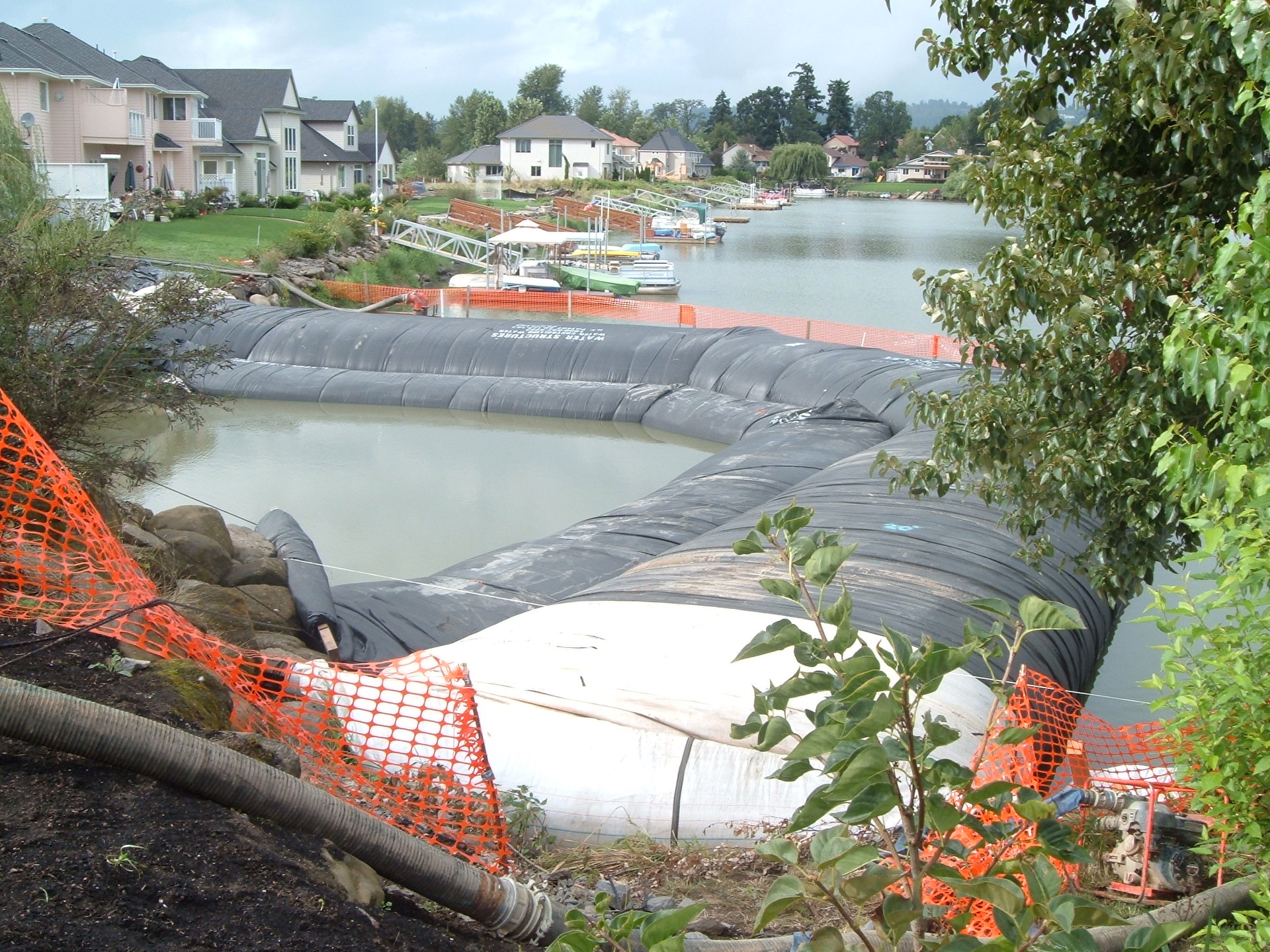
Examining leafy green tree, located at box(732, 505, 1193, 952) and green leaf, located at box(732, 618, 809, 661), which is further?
green leaf, located at box(732, 618, 809, 661)

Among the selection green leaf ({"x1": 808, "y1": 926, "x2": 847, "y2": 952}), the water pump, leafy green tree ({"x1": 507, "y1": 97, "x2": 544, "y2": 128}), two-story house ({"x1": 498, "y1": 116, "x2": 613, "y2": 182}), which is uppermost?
leafy green tree ({"x1": 507, "y1": 97, "x2": 544, "y2": 128})

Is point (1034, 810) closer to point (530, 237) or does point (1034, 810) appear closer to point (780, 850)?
point (780, 850)

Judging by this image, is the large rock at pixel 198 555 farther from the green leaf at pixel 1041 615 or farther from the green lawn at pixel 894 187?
the green lawn at pixel 894 187

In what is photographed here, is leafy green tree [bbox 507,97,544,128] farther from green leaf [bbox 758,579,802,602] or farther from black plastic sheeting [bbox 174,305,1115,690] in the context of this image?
green leaf [bbox 758,579,802,602]

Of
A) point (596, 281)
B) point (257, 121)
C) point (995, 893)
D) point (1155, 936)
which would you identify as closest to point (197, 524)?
point (995, 893)

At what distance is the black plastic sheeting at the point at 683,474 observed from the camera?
23.3ft

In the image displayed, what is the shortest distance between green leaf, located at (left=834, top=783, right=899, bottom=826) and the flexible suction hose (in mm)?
1909

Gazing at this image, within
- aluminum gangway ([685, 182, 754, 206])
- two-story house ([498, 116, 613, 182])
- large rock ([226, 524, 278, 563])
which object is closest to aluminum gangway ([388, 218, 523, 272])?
large rock ([226, 524, 278, 563])

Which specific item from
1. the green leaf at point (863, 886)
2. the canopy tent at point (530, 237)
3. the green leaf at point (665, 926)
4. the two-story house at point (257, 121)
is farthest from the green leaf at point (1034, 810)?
the two-story house at point (257, 121)

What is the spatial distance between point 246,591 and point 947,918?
625cm

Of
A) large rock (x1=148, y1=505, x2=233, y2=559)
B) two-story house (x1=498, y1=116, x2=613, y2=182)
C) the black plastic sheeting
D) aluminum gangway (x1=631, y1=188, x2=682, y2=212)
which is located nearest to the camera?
the black plastic sheeting

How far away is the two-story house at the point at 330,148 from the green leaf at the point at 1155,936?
55.7 m

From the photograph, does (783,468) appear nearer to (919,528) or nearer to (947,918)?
(919,528)

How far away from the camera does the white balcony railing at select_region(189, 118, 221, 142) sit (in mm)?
43250
